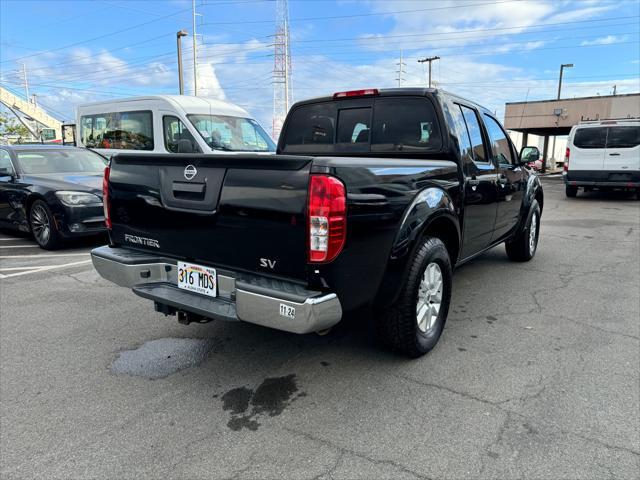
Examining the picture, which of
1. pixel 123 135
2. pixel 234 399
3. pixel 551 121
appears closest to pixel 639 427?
pixel 234 399

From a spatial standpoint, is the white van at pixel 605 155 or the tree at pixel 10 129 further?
the tree at pixel 10 129

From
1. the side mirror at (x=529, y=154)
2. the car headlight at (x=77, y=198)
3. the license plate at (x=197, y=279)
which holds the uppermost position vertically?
the side mirror at (x=529, y=154)

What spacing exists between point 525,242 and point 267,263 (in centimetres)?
447

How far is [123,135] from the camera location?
11039 millimetres

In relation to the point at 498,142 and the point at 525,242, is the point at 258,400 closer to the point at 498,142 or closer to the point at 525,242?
the point at 498,142

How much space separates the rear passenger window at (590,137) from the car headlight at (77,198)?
12774 millimetres

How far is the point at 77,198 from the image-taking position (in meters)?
6.81

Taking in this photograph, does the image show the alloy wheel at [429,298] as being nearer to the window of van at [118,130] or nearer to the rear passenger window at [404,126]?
the rear passenger window at [404,126]

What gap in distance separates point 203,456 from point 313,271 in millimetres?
1068

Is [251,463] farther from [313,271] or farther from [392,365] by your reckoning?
[392,365]

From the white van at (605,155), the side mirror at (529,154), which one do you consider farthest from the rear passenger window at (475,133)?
the white van at (605,155)

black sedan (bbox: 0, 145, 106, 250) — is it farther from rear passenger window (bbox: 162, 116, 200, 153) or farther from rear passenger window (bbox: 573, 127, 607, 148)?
rear passenger window (bbox: 573, 127, 607, 148)

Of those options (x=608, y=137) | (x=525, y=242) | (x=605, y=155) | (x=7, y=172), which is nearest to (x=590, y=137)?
(x=608, y=137)

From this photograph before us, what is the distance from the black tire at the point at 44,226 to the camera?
6863 millimetres
